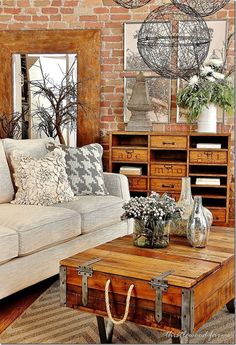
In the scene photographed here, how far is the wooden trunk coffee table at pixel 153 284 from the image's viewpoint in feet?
8.41

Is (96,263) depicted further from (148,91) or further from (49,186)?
(148,91)

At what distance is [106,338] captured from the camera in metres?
2.89

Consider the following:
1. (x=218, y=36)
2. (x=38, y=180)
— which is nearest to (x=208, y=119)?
(x=218, y=36)

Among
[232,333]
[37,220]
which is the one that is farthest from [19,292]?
[232,333]

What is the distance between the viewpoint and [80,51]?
239 inches

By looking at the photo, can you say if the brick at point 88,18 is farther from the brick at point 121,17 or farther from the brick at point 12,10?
the brick at point 12,10

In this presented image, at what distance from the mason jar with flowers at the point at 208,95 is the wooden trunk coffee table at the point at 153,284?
8.46ft

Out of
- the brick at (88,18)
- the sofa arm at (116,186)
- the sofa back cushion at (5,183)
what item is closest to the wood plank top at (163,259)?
the sofa back cushion at (5,183)

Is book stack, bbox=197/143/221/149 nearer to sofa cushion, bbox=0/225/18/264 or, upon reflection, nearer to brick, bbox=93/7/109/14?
brick, bbox=93/7/109/14

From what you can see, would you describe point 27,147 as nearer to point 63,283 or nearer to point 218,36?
point 63,283

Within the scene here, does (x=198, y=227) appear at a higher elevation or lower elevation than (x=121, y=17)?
lower

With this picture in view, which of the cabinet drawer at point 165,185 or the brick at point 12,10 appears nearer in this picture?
the cabinet drawer at point 165,185

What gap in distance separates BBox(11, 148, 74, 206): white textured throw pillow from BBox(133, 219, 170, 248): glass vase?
1.21 meters

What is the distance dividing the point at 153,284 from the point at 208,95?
3163 mm
